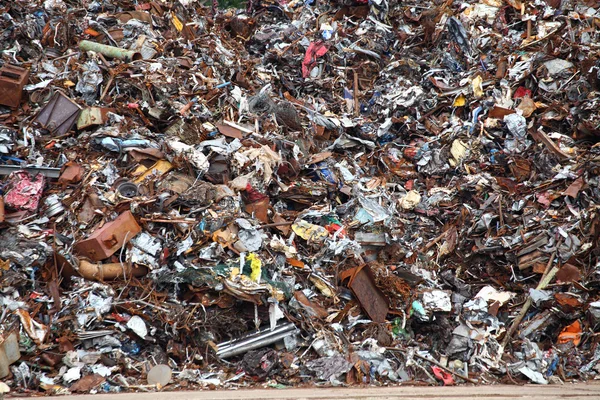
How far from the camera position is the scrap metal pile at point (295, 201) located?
5.03 meters

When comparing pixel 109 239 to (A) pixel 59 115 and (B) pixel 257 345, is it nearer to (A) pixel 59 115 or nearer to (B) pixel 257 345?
(B) pixel 257 345

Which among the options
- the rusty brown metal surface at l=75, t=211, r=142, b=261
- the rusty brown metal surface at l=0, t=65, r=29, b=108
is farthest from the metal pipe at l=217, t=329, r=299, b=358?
the rusty brown metal surface at l=0, t=65, r=29, b=108

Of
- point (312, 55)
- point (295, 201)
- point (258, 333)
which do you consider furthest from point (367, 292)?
point (312, 55)

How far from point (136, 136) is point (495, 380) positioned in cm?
475

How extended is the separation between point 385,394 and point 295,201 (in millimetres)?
2855

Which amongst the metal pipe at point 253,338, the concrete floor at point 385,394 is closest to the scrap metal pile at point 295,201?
the metal pipe at point 253,338

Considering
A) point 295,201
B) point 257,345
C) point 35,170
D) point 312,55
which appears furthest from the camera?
point 312,55

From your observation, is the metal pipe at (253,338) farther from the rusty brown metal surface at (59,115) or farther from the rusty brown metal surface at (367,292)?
the rusty brown metal surface at (59,115)

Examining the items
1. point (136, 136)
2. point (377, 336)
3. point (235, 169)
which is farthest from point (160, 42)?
point (377, 336)

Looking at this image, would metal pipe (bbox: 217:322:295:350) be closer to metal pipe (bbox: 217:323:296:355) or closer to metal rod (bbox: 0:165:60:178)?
metal pipe (bbox: 217:323:296:355)

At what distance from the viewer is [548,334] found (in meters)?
5.67

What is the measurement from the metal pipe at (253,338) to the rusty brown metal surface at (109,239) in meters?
1.43

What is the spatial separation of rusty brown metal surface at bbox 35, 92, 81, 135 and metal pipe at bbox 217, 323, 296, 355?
335 cm

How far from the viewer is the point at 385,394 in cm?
452
